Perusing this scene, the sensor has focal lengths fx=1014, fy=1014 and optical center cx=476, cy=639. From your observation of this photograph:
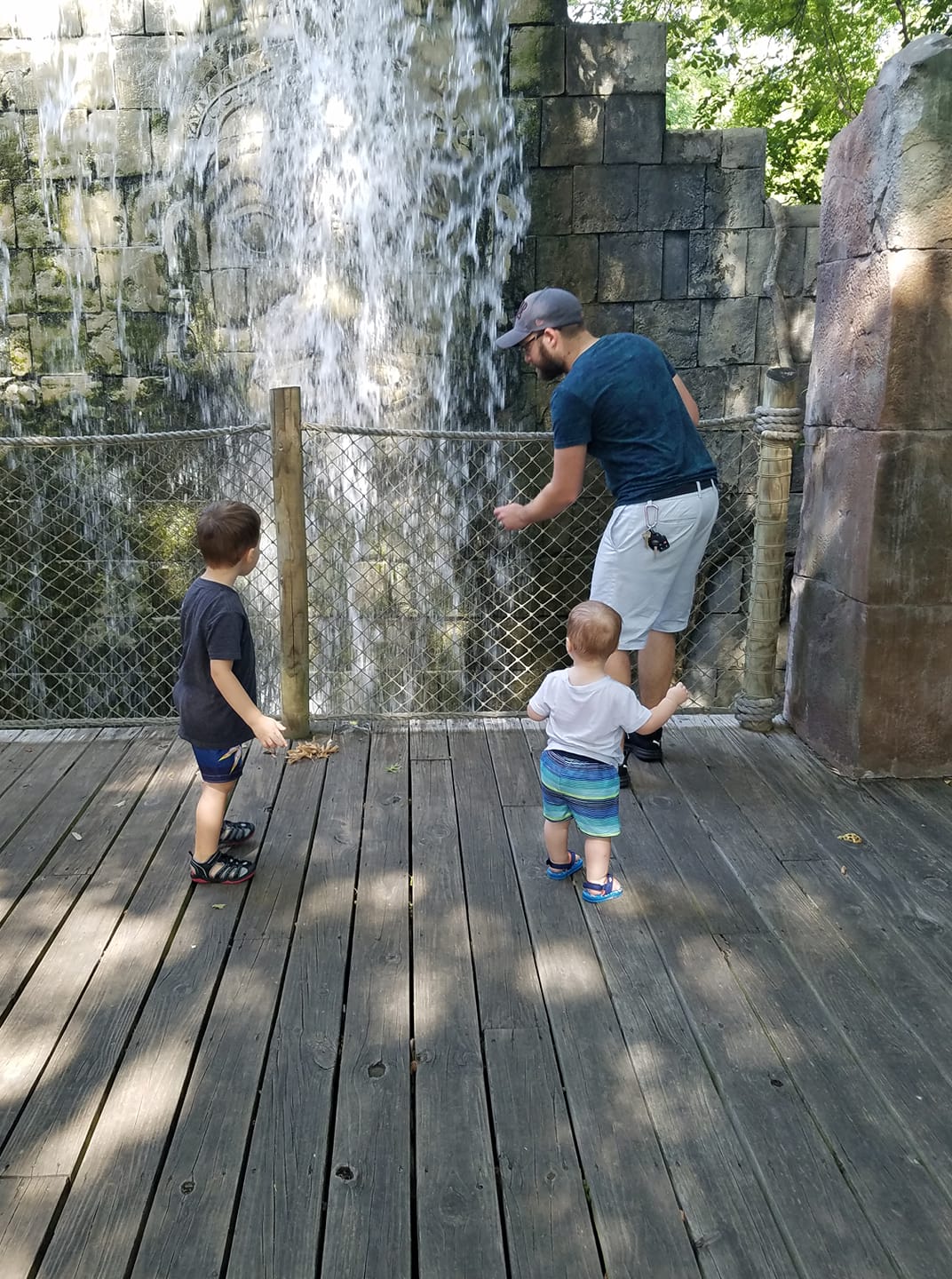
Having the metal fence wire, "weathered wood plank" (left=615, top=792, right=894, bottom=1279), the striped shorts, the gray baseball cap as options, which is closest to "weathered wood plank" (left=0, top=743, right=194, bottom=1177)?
the striped shorts

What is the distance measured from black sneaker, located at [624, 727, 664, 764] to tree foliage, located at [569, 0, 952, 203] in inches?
410

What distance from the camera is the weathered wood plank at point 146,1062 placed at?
5.71 feet

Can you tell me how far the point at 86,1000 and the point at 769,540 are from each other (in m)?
3.03

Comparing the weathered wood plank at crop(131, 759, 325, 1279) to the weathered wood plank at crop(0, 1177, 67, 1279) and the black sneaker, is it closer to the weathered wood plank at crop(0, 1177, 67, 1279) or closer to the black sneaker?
the weathered wood plank at crop(0, 1177, 67, 1279)

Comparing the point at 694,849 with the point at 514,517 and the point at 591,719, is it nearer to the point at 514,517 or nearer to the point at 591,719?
the point at 591,719

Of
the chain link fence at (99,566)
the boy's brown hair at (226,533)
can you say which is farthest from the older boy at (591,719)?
the chain link fence at (99,566)

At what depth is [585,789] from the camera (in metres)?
2.75

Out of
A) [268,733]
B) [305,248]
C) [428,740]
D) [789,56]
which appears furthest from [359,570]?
[789,56]

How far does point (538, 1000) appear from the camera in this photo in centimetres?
241

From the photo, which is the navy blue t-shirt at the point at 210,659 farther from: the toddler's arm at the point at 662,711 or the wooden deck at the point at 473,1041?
the toddler's arm at the point at 662,711

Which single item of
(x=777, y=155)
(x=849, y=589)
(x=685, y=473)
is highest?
(x=777, y=155)

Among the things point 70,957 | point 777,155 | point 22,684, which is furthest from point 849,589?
point 777,155

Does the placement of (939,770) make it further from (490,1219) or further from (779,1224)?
(490,1219)

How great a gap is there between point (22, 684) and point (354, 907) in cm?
625
